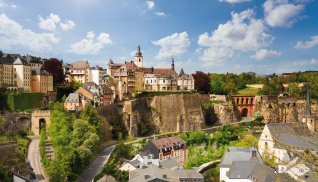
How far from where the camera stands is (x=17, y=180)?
26.2m

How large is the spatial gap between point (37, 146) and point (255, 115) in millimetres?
41183

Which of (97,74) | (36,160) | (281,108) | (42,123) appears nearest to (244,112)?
(281,108)

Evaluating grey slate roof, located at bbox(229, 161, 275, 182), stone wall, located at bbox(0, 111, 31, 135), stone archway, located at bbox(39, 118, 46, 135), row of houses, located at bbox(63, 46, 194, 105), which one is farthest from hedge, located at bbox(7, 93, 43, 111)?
grey slate roof, located at bbox(229, 161, 275, 182)

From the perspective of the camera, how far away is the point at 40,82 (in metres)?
50.4

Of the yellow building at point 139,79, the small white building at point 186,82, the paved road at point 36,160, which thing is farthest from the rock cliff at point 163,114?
the paved road at point 36,160

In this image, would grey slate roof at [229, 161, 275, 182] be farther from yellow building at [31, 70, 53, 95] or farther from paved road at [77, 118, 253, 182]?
yellow building at [31, 70, 53, 95]

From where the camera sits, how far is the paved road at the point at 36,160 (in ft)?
99.4

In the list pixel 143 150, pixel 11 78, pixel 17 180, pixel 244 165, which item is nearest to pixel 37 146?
pixel 17 180

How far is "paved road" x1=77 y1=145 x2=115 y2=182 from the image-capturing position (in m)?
33.8

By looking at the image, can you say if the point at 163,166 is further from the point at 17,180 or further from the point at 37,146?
the point at 17,180

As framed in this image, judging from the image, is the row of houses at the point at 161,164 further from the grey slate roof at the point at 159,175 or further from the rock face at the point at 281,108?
the rock face at the point at 281,108

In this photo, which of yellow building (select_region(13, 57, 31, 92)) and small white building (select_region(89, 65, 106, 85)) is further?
small white building (select_region(89, 65, 106, 85))

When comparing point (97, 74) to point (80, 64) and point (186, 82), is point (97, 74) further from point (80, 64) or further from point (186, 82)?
point (186, 82)

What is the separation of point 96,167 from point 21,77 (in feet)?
64.1
